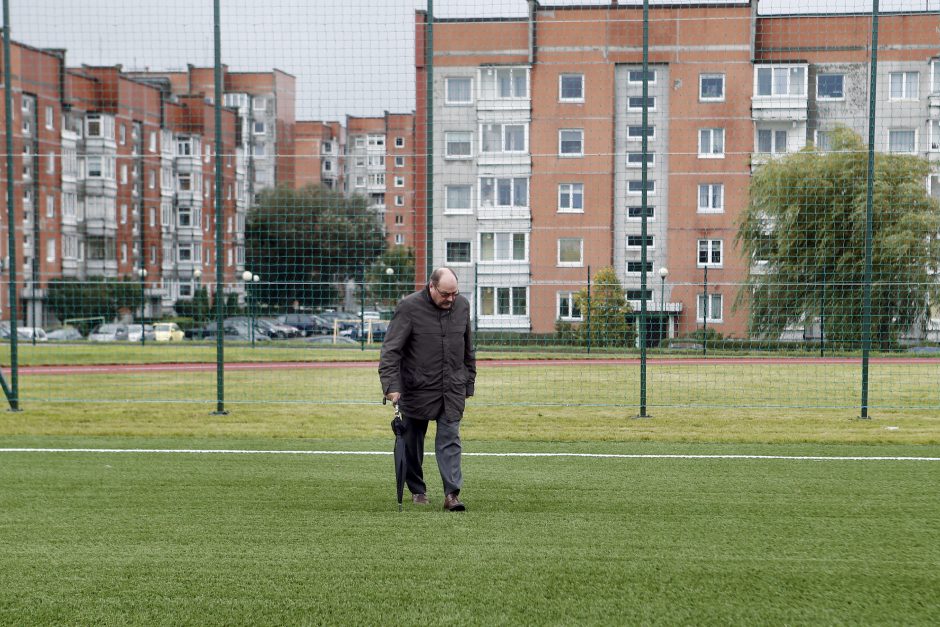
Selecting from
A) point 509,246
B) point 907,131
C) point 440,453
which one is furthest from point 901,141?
point 440,453

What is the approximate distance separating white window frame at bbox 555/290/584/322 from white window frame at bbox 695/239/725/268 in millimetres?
1735

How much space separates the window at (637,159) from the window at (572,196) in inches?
29.5

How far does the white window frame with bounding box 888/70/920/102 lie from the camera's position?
12.4 m

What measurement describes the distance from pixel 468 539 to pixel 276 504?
1.76m

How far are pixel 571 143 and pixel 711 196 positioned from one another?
212cm

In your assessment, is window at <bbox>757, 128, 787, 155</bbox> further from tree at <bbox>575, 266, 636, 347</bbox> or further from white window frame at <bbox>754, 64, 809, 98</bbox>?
tree at <bbox>575, 266, 636, 347</bbox>

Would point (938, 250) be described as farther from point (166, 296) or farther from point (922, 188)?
point (166, 296)

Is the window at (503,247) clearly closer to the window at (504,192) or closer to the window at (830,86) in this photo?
the window at (504,192)

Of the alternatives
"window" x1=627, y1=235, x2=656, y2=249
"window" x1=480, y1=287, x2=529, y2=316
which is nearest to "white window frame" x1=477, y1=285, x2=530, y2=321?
"window" x1=480, y1=287, x2=529, y2=316

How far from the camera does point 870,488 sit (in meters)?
7.84

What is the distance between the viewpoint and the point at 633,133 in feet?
42.4

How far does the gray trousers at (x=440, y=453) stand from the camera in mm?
7098

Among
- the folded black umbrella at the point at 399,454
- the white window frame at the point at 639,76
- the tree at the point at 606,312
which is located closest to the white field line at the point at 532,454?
the folded black umbrella at the point at 399,454

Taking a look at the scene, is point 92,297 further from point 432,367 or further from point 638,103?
point 432,367
